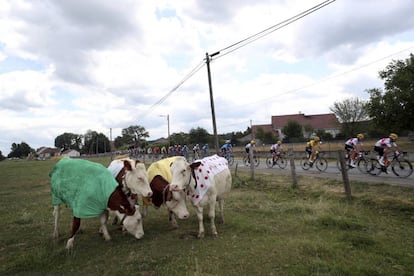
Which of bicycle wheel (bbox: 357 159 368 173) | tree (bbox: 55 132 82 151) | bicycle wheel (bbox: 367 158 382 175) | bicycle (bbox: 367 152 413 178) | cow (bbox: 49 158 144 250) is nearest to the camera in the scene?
cow (bbox: 49 158 144 250)

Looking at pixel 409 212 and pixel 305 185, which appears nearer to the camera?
pixel 409 212

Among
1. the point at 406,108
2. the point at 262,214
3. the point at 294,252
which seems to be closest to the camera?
the point at 294,252

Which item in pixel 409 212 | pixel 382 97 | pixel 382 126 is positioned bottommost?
pixel 409 212

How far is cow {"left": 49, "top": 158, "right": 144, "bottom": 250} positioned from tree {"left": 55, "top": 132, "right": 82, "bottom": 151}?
12915 cm

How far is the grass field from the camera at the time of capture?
4539 millimetres

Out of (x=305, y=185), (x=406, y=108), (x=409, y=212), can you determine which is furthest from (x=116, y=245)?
(x=406, y=108)

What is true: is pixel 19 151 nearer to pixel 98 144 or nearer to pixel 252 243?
pixel 98 144

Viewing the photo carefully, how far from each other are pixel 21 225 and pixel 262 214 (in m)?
6.40

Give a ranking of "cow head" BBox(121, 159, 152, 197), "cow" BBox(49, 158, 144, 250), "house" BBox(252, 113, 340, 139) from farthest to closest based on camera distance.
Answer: "house" BBox(252, 113, 340, 139)
"cow head" BBox(121, 159, 152, 197)
"cow" BBox(49, 158, 144, 250)

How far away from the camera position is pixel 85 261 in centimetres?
515

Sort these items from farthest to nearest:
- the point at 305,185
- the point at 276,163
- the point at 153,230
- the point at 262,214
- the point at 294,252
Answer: the point at 276,163 → the point at 305,185 → the point at 262,214 → the point at 153,230 → the point at 294,252

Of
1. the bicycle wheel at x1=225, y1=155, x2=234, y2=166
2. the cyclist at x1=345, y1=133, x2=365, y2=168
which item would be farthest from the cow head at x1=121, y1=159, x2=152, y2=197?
the bicycle wheel at x1=225, y1=155, x2=234, y2=166

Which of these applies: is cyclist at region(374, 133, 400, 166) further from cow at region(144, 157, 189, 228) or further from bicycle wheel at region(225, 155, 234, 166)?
bicycle wheel at region(225, 155, 234, 166)

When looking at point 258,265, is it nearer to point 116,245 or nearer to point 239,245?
point 239,245
